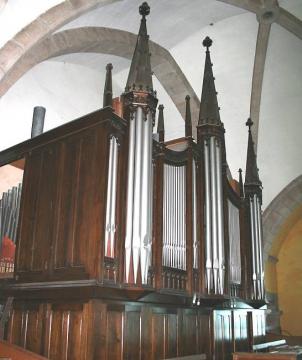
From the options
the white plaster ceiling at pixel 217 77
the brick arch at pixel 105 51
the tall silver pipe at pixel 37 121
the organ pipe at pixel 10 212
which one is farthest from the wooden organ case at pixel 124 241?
the white plaster ceiling at pixel 217 77

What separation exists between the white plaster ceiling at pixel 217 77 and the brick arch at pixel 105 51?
0.63 feet

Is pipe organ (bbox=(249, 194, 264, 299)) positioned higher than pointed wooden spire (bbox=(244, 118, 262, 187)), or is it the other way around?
pointed wooden spire (bbox=(244, 118, 262, 187))

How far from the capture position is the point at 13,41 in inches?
273

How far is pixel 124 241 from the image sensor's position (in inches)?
197

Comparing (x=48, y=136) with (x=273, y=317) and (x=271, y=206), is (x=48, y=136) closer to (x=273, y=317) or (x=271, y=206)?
(x=271, y=206)

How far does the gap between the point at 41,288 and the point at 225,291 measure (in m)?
2.54

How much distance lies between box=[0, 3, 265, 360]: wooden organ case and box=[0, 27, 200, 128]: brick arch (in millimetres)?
1695

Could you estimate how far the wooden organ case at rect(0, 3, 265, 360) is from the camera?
492cm

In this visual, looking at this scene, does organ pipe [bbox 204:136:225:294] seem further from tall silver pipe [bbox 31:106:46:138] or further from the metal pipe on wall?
tall silver pipe [bbox 31:106:46:138]

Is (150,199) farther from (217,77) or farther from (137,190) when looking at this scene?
(217,77)

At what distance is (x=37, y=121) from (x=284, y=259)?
322 inches

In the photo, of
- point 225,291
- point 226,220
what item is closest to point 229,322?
point 225,291

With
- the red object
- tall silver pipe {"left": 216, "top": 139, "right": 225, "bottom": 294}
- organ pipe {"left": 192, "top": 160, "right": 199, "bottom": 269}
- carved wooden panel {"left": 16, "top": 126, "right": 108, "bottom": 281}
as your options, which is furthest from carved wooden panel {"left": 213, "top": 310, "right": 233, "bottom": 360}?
the red object

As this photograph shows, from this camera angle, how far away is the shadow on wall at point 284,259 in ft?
36.7
